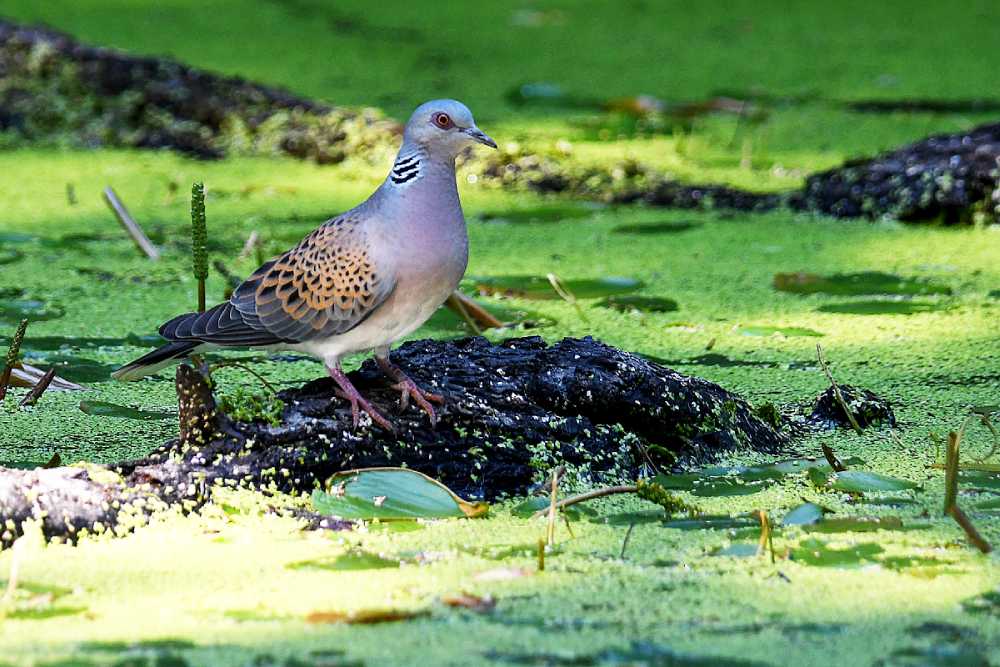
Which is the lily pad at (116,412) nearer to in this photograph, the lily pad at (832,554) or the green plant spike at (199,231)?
the green plant spike at (199,231)

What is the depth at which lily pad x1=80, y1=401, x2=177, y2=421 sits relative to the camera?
2.93 m

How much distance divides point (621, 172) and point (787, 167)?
61 cm

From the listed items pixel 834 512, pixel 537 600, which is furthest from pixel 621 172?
pixel 537 600

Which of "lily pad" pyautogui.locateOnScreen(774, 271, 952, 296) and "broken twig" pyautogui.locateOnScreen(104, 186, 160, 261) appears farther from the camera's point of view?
"broken twig" pyautogui.locateOnScreen(104, 186, 160, 261)

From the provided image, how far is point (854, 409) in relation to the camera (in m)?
2.84

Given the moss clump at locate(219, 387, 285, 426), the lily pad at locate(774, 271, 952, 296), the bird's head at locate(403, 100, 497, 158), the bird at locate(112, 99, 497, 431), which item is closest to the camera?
the moss clump at locate(219, 387, 285, 426)

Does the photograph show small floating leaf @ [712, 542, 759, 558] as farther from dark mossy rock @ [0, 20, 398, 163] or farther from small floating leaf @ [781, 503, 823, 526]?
dark mossy rock @ [0, 20, 398, 163]

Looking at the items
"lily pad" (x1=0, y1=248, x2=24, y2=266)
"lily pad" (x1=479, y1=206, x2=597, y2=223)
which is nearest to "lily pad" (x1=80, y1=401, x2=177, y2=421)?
"lily pad" (x1=0, y1=248, x2=24, y2=266)

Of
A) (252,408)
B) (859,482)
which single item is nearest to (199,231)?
(252,408)

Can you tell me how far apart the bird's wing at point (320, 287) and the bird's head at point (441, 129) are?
0.19 meters

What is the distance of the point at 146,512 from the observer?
2.30 meters

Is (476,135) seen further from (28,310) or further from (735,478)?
(28,310)

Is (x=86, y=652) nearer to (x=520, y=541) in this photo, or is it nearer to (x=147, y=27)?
(x=520, y=541)

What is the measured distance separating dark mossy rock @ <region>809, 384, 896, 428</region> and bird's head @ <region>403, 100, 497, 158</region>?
32.9 inches
